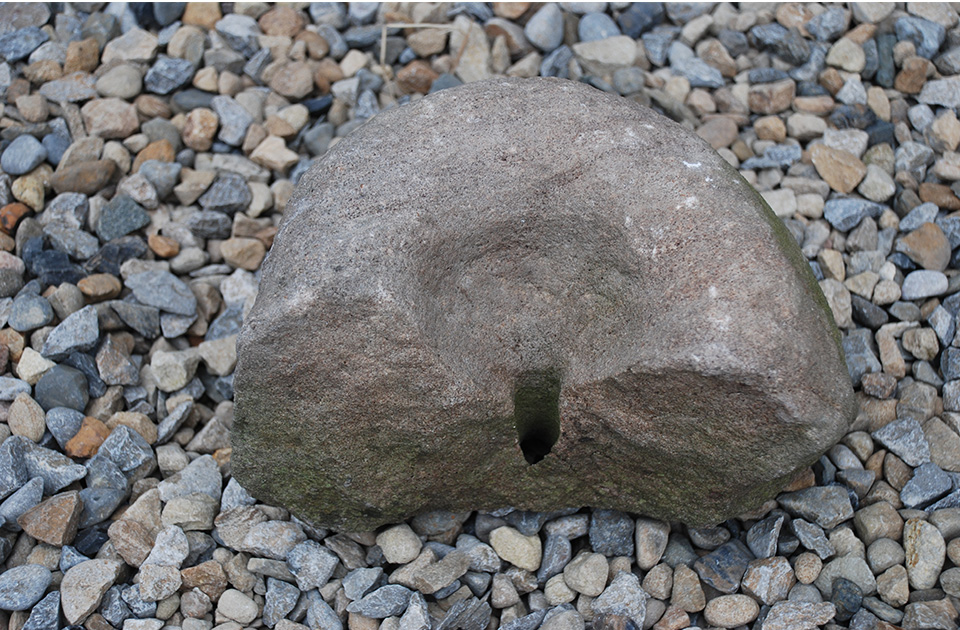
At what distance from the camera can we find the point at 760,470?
2027 mm

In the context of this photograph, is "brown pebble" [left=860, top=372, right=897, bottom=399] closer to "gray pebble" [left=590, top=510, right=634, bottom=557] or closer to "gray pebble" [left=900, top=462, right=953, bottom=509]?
"gray pebble" [left=900, top=462, right=953, bottom=509]

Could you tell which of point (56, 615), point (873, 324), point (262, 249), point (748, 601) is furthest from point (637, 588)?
point (262, 249)

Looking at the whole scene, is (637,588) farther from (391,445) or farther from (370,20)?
(370,20)

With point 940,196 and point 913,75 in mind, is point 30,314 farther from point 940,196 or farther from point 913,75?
point 913,75

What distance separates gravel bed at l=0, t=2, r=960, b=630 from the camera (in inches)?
Answer: 87.4

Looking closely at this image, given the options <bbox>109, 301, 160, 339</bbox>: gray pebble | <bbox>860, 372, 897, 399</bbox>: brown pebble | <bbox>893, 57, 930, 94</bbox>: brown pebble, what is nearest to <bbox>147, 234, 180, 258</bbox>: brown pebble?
<bbox>109, 301, 160, 339</bbox>: gray pebble

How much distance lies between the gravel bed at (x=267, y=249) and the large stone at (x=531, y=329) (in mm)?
177

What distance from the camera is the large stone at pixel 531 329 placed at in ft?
6.41

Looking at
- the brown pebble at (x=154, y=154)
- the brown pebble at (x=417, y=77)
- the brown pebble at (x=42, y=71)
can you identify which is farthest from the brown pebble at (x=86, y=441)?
the brown pebble at (x=417, y=77)

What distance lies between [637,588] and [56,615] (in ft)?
4.61

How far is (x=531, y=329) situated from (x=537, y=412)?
0.25 m

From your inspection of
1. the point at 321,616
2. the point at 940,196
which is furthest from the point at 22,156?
the point at 940,196

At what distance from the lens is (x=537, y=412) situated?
7.48 feet

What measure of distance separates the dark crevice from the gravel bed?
0.59 feet
